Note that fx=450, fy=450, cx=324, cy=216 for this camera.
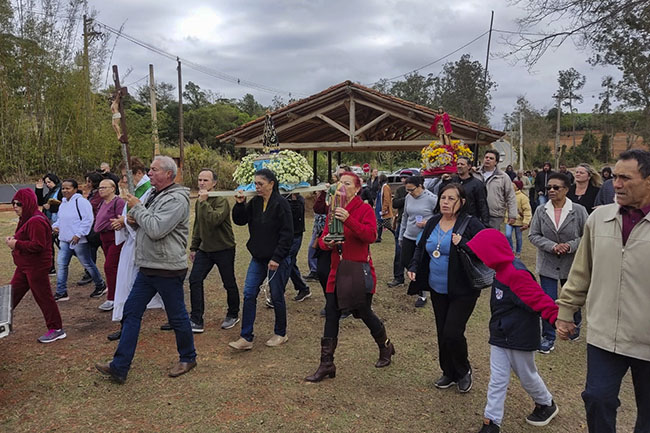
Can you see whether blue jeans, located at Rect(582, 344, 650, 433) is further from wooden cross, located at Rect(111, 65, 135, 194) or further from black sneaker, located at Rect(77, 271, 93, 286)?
black sneaker, located at Rect(77, 271, 93, 286)

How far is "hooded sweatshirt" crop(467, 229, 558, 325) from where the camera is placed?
2.88 meters

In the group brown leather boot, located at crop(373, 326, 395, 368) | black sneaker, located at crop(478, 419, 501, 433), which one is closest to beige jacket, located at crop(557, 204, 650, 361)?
black sneaker, located at crop(478, 419, 501, 433)

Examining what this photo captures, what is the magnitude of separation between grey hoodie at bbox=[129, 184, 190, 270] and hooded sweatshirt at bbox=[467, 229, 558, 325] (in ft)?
8.18

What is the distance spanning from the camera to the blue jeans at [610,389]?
2.41m

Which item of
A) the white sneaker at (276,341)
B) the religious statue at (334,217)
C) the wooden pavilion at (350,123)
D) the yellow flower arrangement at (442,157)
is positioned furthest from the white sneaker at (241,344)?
the wooden pavilion at (350,123)

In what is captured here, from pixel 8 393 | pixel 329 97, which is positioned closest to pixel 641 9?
pixel 329 97

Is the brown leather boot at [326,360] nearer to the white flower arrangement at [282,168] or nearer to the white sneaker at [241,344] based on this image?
the white sneaker at [241,344]

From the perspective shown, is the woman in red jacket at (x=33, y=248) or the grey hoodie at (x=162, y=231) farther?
the woman in red jacket at (x=33, y=248)

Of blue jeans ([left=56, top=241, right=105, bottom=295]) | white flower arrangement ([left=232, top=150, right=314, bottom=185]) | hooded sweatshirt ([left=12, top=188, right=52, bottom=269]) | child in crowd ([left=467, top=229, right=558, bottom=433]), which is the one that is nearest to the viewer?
child in crowd ([left=467, top=229, right=558, bottom=433])

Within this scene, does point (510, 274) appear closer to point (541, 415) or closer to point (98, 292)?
point (541, 415)

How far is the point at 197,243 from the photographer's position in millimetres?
5500

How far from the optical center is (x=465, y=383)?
390 cm

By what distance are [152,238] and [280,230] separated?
1.33 metres

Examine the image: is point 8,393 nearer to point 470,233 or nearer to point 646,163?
point 470,233
